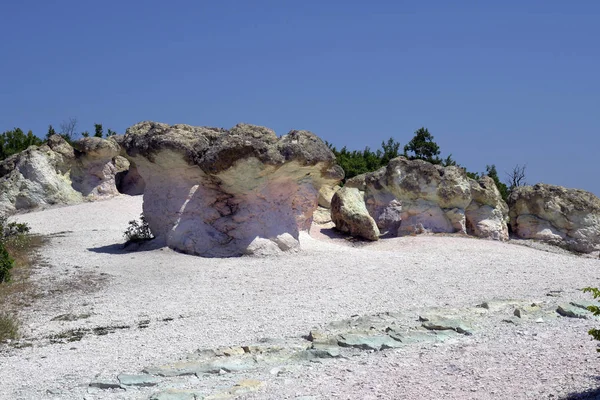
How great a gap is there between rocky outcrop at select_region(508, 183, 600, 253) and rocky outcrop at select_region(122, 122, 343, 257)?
276 inches

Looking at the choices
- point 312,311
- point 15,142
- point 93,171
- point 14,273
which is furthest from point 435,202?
point 15,142

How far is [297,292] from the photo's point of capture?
11883 millimetres

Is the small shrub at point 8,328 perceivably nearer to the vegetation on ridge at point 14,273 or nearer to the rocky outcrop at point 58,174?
the vegetation on ridge at point 14,273

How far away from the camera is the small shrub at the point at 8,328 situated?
913 cm

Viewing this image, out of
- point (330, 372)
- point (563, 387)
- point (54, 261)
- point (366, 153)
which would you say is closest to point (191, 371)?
point (330, 372)

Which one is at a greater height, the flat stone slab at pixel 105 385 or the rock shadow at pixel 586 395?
the rock shadow at pixel 586 395

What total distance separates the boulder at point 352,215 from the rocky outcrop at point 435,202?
0.87 m

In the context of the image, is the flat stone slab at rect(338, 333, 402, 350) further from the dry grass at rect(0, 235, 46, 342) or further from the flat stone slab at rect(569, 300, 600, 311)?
the dry grass at rect(0, 235, 46, 342)

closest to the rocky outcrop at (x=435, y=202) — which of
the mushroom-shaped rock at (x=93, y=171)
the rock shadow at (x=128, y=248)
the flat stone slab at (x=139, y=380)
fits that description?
the rock shadow at (x=128, y=248)

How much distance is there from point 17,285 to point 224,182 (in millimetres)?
5267

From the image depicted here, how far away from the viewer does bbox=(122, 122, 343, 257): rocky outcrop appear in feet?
50.3

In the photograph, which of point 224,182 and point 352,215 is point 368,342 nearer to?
point 224,182

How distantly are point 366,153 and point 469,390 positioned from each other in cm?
3166

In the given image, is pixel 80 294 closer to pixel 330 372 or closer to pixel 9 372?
pixel 9 372
